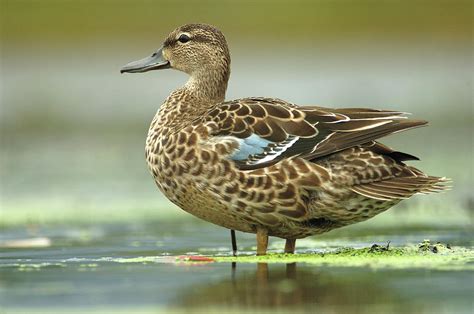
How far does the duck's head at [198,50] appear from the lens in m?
9.69

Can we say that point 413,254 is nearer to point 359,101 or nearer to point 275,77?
point 359,101

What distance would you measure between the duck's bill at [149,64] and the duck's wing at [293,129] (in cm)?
171

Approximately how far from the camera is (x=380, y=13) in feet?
102

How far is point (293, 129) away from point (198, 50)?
1.80 meters

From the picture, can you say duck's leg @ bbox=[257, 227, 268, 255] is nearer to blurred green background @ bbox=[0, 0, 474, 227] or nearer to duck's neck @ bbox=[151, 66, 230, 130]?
duck's neck @ bbox=[151, 66, 230, 130]

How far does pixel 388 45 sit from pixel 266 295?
882 inches

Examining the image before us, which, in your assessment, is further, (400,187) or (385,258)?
(400,187)

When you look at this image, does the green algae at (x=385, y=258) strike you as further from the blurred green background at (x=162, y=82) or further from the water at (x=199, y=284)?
the blurred green background at (x=162, y=82)

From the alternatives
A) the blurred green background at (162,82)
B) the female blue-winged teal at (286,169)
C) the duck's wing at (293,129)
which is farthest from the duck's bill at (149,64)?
the duck's wing at (293,129)

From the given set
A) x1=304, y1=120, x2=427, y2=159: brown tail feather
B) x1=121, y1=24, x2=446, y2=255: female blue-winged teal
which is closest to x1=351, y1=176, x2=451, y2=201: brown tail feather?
x1=121, y1=24, x2=446, y2=255: female blue-winged teal

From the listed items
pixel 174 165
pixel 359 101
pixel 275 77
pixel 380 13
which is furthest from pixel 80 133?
pixel 380 13

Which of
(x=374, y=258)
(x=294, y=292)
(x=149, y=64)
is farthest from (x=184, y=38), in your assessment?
(x=294, y=292)

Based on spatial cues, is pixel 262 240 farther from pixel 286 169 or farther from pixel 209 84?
pixel 209 84

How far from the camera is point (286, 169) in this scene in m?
8.09
